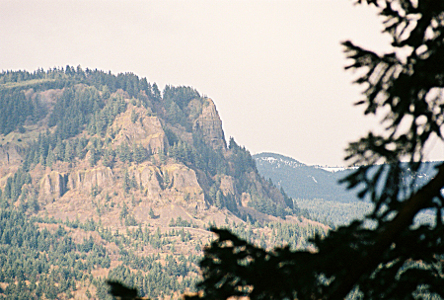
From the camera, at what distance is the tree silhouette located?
661cm

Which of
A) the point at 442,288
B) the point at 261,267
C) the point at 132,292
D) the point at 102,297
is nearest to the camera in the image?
the point at 132,292

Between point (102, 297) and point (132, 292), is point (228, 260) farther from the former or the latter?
point (102, 297)

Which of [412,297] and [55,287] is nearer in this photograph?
[412,297]

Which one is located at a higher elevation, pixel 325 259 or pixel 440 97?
pixel 440 97

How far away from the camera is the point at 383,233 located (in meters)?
6.54

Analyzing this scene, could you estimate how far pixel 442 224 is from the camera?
723cm

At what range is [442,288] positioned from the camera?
721 centimetres

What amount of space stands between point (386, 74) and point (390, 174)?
1.22m

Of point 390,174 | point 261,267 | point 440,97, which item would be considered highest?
point 440,97

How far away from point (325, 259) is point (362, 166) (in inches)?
54.9

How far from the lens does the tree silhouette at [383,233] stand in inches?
260

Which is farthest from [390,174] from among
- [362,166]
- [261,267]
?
[261,267]

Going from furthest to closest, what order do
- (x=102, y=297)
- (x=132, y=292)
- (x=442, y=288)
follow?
1. (x=102, y=297)
2. (x=442, y=288)
3. (x=132, y=292)

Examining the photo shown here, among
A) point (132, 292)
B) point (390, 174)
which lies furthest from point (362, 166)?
point (132, 292)
